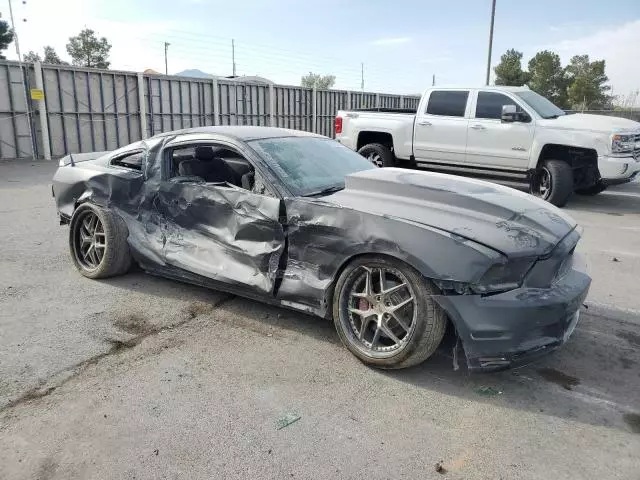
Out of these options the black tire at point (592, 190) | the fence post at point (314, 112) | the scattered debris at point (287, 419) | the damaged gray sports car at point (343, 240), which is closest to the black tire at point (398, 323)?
the damaged gray sports car at point (343, 240)

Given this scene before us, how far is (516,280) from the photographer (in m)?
3.04

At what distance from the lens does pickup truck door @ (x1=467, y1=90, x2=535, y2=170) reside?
9523 mm

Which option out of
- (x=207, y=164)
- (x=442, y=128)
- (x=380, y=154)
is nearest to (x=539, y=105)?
(x=442, y=128)

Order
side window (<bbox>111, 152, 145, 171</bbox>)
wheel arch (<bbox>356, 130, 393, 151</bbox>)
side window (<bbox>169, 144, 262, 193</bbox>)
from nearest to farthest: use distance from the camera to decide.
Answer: side window (<bbox>169, 144, 262, 193</bbox>) → side window (<bbox>111, 152, 145, 171</bbox>) → wheel arch (<bbox>356, 130, 393, 151</bbox>)

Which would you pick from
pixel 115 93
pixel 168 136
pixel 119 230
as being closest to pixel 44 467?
pixel 119 230

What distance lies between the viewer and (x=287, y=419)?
2.81 metres

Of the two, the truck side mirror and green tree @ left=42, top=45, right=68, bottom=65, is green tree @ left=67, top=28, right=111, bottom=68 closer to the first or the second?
green tree @ left=42, top=45, right=68, bottom=65

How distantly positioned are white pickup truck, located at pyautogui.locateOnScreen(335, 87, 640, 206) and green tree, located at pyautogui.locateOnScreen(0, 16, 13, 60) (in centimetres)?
4221

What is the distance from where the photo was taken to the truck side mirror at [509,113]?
934 cm

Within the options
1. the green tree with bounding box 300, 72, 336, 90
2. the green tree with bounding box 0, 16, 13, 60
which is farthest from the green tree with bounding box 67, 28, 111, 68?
the green tree with bounding box 300, 72, 336, 90

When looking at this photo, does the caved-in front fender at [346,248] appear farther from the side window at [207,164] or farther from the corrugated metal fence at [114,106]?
the corrugated metal fence at [114,106]

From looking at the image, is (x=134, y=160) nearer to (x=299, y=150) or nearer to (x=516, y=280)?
(x=299, y=150)

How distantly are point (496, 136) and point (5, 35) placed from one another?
151 ft

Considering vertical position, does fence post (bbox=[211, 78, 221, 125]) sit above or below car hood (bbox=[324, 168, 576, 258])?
above
